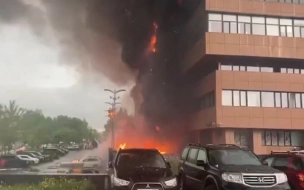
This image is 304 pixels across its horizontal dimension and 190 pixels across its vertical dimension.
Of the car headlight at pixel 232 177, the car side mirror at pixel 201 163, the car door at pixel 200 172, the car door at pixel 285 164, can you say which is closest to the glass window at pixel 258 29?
the car door at pixel 285 164

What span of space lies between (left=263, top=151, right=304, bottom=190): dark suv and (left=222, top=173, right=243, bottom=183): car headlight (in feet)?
7.53

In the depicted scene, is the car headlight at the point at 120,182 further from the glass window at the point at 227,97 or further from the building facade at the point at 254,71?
the glass window at the point at 227,97

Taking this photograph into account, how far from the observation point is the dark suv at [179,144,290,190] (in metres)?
9.24

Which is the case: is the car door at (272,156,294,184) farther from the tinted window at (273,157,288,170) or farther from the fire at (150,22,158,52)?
the fire at (150,22,158,52)

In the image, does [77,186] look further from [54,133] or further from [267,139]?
[54,133]

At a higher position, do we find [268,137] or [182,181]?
[268,137]

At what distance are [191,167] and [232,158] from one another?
1.55 m

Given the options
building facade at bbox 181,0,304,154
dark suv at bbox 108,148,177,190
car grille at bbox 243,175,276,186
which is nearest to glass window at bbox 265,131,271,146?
building facade at bbox 181,0,304,154

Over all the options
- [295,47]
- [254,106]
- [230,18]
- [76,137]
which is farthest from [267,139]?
[76,137]

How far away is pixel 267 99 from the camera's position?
38.5 m

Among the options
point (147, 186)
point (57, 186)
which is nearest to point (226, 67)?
point (57, 186)

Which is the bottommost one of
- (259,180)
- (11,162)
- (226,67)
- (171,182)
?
(11,162)

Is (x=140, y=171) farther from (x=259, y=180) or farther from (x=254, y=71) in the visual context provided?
(x=254, y=71)

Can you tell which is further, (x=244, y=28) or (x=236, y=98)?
(x=244, y=28)
